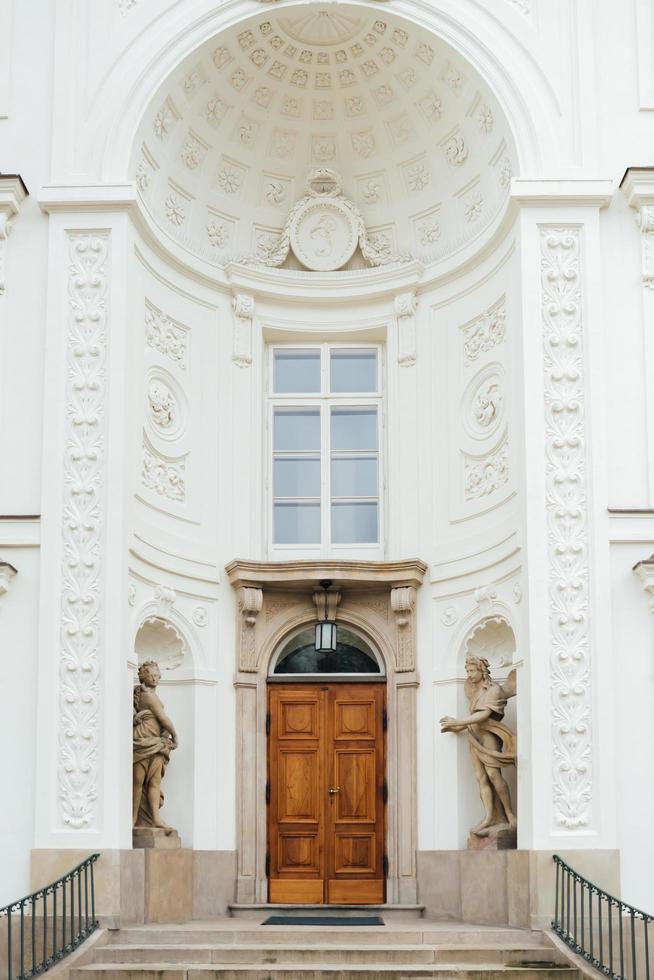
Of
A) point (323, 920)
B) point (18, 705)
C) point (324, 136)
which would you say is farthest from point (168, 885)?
point (324, 136)

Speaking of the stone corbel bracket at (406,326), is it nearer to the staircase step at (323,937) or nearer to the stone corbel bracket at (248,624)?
the stone corbel bracket at (248,624)

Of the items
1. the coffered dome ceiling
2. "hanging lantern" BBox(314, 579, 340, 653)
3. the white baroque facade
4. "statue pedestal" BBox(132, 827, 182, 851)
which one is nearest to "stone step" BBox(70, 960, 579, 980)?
the white baroque facade

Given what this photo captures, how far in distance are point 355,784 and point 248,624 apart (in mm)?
1978

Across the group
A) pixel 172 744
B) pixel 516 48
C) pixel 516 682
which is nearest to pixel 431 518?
pixel 516 682

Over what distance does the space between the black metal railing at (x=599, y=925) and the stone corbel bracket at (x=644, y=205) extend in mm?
5497

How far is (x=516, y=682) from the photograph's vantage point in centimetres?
1403

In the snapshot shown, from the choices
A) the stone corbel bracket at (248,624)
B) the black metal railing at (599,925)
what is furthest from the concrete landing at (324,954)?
the stone corbel bracket at (248,624)

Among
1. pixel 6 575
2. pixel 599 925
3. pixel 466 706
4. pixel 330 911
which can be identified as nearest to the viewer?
pixel 599 925

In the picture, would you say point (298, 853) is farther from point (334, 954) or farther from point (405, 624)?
point (334, 954)

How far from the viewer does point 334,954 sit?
12.1 m

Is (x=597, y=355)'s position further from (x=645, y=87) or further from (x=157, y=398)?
(x=157, y=398)

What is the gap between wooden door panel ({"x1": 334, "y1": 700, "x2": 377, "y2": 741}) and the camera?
1562 cm

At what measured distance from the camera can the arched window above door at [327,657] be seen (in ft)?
52.0

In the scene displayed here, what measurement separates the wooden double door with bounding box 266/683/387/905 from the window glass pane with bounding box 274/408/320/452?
262cm
